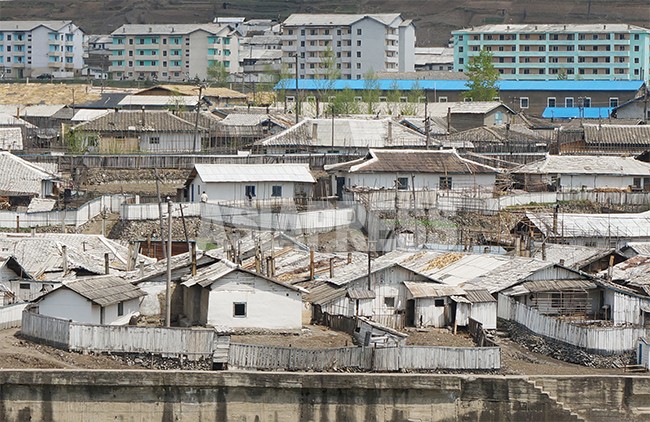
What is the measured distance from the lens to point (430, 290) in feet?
104

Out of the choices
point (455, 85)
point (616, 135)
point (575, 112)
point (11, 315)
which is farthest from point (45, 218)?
point (455, 85)

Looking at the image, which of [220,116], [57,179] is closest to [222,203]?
[57,179]

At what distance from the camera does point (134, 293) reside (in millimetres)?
30750

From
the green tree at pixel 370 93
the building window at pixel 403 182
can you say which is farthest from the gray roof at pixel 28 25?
the building window at pixel 403 182

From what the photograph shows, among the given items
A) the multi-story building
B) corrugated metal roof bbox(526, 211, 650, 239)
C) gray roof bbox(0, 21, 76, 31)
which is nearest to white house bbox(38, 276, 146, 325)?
corrugated metal roof bbox(526, 211, 650, 239)

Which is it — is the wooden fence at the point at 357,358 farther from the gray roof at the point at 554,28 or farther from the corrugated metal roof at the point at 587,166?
the gray roof at the point at 554,28

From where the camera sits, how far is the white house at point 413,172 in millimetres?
48844

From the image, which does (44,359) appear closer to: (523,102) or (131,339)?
(131,339)

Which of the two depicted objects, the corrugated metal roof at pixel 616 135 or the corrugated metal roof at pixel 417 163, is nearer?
the corrugated metal roof at pixel 417 163

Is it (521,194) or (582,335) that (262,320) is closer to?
(582,335)

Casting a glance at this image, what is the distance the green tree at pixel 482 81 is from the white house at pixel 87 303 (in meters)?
53.0

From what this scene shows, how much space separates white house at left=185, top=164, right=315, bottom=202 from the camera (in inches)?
1833

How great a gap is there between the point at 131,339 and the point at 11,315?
11.5 ft

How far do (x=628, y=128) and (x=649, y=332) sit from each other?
33254 millimetres
